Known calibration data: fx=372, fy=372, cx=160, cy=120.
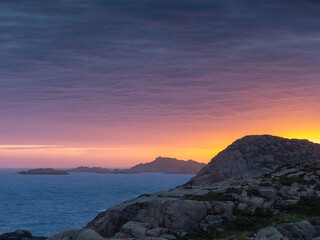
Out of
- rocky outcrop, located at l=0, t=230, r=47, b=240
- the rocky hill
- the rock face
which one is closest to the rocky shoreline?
the rocky hill

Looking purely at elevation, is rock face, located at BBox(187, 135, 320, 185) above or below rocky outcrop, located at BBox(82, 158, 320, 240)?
above

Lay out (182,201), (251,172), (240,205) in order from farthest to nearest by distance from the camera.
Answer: (251,172) < (240,205) < (182,201)

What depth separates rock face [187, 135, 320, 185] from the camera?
8900cm

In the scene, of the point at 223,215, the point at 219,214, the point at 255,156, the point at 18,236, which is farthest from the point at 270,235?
the point at 255,156

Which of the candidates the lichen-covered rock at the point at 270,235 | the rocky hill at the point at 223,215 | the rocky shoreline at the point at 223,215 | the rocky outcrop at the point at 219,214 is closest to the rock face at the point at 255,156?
the rocky shoreline at the point at 223,215

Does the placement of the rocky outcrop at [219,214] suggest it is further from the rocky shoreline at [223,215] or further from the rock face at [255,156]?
the rock face at [255,156]

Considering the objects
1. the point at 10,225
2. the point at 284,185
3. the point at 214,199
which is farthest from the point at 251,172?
the point at 10,225

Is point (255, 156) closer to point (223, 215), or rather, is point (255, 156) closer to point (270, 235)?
point (223, 215)

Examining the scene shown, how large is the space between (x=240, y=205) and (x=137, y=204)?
10.1m

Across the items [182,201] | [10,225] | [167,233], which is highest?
[182,201]

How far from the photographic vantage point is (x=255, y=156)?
300 ft

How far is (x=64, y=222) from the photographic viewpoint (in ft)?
302

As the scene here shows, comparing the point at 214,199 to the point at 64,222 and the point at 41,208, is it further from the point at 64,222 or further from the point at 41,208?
the point at 41,208

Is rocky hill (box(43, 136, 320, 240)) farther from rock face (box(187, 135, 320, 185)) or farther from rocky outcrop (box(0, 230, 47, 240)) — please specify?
rock face (box(187, 135, 320, 185))
